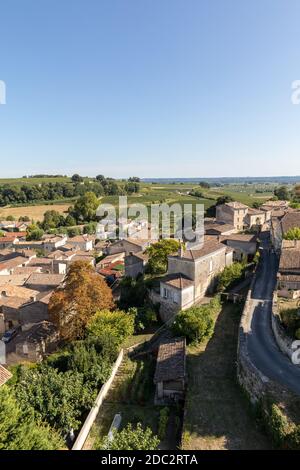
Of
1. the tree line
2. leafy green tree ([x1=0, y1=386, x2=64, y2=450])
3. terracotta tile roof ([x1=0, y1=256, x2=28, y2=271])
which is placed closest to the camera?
leafy green tree ([x1=0, y1=386, x2=64, y2=450])

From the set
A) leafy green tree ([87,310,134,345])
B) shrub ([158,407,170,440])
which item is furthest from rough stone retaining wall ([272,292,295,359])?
leafy green tree ([87,310,134,345])

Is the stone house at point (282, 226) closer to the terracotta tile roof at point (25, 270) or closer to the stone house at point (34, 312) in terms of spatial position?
the stone house at point (34, 312)

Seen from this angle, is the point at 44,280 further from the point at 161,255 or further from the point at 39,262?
the point at 161,255

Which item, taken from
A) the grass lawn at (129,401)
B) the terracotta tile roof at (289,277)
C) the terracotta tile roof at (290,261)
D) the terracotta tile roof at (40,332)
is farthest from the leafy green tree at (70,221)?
the grass lawn at (129,401)

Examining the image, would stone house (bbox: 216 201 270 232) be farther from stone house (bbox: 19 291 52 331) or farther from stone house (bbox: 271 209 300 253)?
stone house (bbox: 19 291 52 331)

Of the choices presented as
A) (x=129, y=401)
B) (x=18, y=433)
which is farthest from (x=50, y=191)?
(x=18, y=433)

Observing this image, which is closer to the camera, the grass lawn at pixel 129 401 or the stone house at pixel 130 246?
the grass lawn at pixel 129 401

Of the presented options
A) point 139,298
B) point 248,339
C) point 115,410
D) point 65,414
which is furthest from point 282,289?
point 65,414
